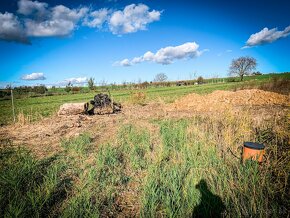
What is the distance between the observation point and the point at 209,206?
8.27 ft

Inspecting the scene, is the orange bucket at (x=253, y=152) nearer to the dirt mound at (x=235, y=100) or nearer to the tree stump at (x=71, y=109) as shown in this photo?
the dirt mound at (x=235, y=100)

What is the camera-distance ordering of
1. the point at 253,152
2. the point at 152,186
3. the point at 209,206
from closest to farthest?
the point at 209,206, the point at 152,186, the point at 253,152

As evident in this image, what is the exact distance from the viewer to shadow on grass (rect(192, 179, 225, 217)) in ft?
8.03

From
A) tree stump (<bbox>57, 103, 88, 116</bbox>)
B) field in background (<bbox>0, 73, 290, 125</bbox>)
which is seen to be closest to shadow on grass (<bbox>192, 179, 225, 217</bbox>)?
tree stump (<bbox>57, 103, 88, 116</bbox>)

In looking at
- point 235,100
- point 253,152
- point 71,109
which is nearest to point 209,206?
point 253,152

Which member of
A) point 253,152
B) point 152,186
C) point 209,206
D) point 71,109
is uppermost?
point 71,109

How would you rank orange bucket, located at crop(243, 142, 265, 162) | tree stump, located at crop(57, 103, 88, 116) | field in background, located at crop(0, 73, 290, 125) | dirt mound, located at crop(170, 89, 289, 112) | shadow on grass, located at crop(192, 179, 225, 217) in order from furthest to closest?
1. field in background, located at crop(0, 73, 290, 125)
2. dirt mound, located at crop(170, 89, 289, 112)
3. tree stump, located at crop(57, 103, 88, 116)
4. orange bucket, located at crop(243, 142, 265, 162)
5. shadow on grass, located at crop(192, 179, 225, 217)

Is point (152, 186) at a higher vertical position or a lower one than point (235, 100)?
lower

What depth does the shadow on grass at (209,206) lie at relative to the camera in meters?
2.45

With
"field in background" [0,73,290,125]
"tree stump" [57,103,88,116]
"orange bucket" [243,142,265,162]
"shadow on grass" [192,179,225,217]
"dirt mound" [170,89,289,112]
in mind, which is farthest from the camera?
"field in background" [0,73,290,125]

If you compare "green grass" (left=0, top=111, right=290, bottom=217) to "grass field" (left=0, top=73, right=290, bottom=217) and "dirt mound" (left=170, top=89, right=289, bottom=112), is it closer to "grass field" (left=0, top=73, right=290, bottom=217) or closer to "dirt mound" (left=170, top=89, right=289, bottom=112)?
"grass field" (left=0, top=73, right=290, bottom=217)

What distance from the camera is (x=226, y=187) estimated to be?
273 centimetres

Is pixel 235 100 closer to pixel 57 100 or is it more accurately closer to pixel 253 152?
pixel 253 152

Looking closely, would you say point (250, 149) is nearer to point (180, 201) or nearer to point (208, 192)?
point (208, 192)
